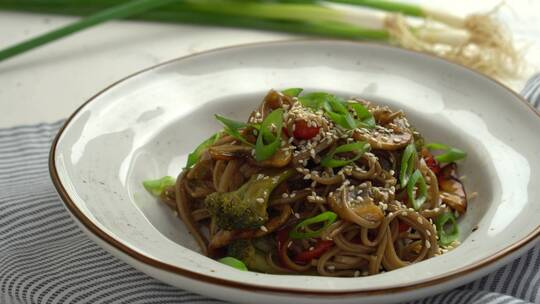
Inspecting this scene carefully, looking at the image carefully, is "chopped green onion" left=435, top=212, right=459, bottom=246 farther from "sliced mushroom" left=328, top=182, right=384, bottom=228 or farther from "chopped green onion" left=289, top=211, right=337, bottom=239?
"chopped green onion" left=289, top=211, right=337, bottom=239

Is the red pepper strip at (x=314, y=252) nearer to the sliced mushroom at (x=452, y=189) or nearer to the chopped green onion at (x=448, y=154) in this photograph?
the sliced mushroom at (x=452, y=189)

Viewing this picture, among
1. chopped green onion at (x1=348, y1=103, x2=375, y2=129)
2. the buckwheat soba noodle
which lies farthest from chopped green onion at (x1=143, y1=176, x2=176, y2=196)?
chopped green onion at (x1=348, y1=103, x2=375, y2=129)

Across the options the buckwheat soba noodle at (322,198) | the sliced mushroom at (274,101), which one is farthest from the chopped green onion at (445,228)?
the sliced mushroom at (274,101)

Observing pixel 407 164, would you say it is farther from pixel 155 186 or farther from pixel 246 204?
pixel 155 186

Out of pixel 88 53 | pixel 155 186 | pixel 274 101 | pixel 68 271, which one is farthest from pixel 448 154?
pixel 88 53

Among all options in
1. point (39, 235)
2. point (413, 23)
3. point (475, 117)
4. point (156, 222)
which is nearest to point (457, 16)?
point (413, 23)
